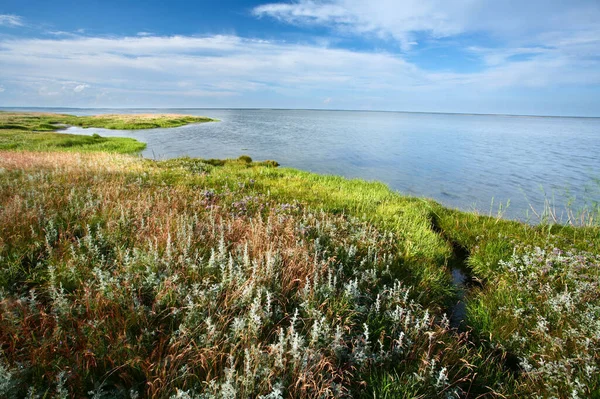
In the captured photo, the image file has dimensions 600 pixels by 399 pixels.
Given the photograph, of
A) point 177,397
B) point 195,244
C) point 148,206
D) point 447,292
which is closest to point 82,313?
point 177,397

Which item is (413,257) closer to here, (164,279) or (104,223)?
(164,279)

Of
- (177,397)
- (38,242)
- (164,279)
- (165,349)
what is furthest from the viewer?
(38,242)

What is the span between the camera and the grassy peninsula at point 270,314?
9.53ft

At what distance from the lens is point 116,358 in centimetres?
301

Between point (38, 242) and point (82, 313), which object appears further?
point (38, 242)

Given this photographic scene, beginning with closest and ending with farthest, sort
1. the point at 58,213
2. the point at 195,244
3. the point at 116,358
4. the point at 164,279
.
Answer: the point at 116,358 < the point at 164,279 < the point at 195,244 < the point at 58,213

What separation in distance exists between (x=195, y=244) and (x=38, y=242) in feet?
8.07

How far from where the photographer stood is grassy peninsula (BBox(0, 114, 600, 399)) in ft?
9.53

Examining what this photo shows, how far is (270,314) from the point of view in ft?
11.7

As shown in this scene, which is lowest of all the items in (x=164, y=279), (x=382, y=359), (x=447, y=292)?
(x=447, y=292)

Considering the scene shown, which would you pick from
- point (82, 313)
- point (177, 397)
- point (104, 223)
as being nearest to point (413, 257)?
point (177, 397)

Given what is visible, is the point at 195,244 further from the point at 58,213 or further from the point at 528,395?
the point at 528,395

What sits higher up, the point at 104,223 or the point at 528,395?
the point at 104,223

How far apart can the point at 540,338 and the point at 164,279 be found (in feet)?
18.2
